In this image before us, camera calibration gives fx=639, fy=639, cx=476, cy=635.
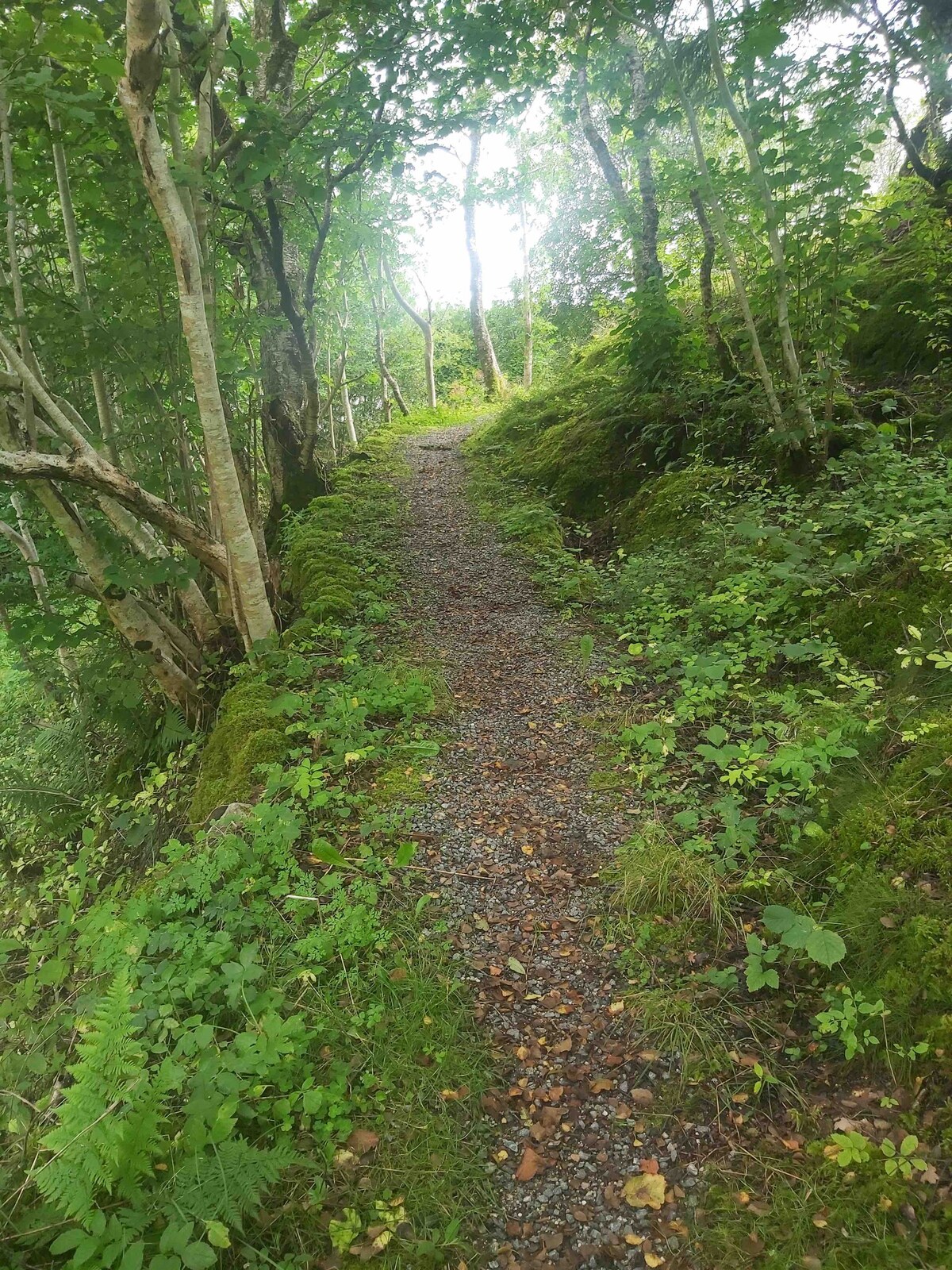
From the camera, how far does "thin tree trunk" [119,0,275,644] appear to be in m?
4.13

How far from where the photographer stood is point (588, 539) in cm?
884

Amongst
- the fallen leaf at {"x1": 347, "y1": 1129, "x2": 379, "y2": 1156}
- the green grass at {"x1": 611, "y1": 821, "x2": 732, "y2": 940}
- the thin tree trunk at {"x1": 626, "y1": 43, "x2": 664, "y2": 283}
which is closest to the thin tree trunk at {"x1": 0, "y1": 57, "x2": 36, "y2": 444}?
the fallen leaf at {"x1": 347, "y1": 1129, "x2": 379, "y2": 1156}

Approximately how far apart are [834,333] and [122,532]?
700 centimetres

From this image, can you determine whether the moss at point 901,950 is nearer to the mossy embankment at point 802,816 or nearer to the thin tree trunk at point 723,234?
the mossy embankment at point 802,816

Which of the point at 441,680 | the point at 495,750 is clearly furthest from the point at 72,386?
the point at 495,750

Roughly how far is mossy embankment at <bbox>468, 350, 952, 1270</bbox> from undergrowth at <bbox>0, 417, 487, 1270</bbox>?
1.06m

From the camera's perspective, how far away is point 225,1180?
85.3 inches

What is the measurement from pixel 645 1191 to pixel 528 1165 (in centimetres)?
45

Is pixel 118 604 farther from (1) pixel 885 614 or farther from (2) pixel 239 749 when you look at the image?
(1) pixel 885 614

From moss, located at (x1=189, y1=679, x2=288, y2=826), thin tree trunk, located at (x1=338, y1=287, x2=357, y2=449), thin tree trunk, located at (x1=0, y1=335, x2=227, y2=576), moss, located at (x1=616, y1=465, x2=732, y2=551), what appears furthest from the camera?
thin tree trunk, located at (x1=338, y1=287, x2=357, y2=449)

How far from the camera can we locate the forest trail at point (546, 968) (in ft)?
7.76

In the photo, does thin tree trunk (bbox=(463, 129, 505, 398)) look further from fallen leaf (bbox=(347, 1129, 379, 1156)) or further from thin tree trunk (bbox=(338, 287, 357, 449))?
fallen leaf (bbox=(347, 1129, 379, 1156))

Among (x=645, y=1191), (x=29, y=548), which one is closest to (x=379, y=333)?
(x=29, y=548)

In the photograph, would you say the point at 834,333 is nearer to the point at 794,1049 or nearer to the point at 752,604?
the point at 752,604
